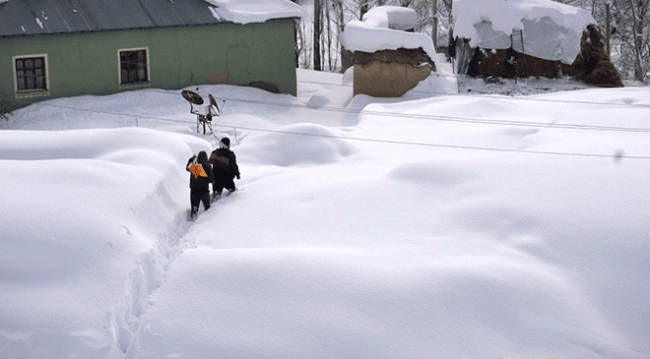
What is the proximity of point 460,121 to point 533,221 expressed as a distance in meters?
8.93

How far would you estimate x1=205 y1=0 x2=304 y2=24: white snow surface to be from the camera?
2419cm

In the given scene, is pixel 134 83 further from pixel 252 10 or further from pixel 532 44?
pixel 532 44

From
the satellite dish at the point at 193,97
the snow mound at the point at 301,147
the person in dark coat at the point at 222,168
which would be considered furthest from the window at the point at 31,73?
the person in dark coat at the point at 222,168

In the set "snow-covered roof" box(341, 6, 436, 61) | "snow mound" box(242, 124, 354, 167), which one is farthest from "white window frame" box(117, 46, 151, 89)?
"snow mound" box(242, 124, 354, 167)

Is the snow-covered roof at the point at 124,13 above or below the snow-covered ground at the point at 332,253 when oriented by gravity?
above

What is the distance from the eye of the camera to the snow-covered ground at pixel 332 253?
8242 mm

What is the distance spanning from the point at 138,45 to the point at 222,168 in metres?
11.4

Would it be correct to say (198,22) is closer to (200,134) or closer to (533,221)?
(200,134)

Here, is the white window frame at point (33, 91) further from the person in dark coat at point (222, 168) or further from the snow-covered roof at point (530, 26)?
the snow-covered roof at point (530, 26)

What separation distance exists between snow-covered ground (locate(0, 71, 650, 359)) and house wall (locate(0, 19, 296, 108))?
26.6 ft

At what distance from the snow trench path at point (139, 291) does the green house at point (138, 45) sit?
1310 centimetres

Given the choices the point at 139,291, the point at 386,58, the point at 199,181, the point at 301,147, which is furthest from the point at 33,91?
the point at 139,291

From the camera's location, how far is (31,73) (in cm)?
2248

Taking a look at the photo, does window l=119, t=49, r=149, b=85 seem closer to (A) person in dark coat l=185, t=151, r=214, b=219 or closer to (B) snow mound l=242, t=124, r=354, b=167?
(B) snow mound l=242, t=124, r=354, b=167
